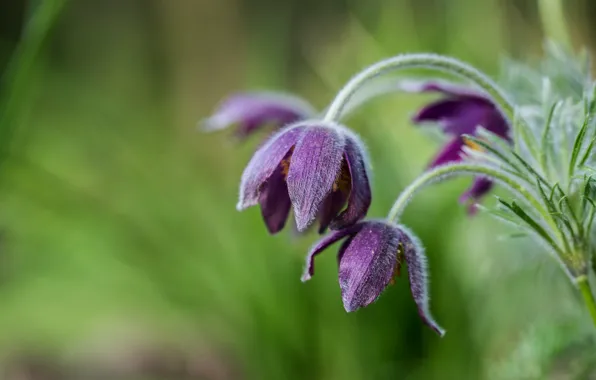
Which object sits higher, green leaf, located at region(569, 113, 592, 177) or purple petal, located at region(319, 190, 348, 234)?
green leaf, located at region(569, 113, 592, 177)

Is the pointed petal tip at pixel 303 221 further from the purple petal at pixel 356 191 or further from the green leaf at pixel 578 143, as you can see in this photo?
the green leaf at pixel 578 143

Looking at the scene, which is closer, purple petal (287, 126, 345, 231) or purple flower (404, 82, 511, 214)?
purple petal (287, 126, 345, 231)

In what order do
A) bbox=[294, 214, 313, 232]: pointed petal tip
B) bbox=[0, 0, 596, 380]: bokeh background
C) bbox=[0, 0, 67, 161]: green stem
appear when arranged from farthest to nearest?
1. bbox=[0, 0, 596, 380]: bokeh background
2. bbox=[0, 0, 67, 161]: green stem
3. bbox=[294, 214, 313, 232]: pointed petal tip

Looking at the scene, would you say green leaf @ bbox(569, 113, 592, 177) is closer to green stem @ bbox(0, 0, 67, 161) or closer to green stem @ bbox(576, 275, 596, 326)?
green stem @ bbox(576, 275, 596, 326)

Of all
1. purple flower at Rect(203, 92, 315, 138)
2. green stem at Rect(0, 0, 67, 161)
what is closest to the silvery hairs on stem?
purple flower at Rect(203, 92, 315, 138)

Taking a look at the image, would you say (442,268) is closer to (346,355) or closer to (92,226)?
(346,355)

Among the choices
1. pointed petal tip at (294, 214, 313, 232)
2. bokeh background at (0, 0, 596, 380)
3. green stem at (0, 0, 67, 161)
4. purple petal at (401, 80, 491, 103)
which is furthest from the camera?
bokeh background at (0, 0, 596, 380)

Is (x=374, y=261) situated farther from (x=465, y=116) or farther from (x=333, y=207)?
(x=465, y=116)
